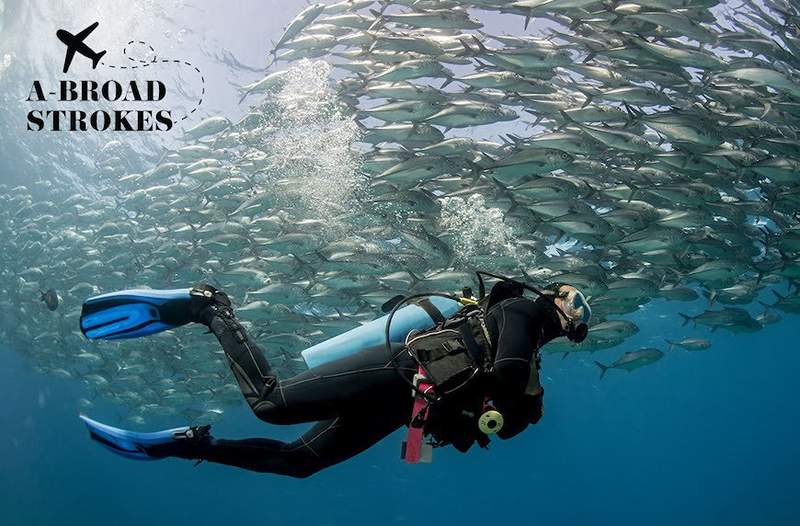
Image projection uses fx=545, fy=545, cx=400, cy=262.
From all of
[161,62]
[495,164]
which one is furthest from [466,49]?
[161,62]

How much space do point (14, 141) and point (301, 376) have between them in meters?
28.4

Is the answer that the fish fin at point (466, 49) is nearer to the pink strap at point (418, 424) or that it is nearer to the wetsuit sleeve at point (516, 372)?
the wetsuit sleeve at point (516, 372)

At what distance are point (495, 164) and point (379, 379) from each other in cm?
460

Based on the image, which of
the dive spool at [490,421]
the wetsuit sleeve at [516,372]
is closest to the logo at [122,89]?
the wetsuit sleeve at [516,372]

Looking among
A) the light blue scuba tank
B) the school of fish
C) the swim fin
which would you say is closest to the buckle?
the light blue scuba tank

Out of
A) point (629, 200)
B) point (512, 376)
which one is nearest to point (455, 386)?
point (512, 376)

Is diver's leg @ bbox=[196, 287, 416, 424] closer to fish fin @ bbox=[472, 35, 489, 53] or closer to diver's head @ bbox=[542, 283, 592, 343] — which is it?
diver's head @ bbox=[542, 283, 592, 343]

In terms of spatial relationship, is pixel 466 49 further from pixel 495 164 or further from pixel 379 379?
pixel 379 379

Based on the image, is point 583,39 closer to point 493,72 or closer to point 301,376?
point 493,72

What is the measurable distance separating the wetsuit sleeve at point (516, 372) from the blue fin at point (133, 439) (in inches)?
85.7

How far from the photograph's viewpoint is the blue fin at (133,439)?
12.1 feet

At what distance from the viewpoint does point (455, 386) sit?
2.81 metres

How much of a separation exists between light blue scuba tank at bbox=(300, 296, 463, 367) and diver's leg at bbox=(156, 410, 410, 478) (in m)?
0.46

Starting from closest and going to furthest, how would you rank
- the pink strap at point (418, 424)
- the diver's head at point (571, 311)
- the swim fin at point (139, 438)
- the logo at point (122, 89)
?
the pink strap at point (418, 424)
the diver's head at point (571, 311)
the swim fin at point (139, 438)
the logo at point (122, 89)
